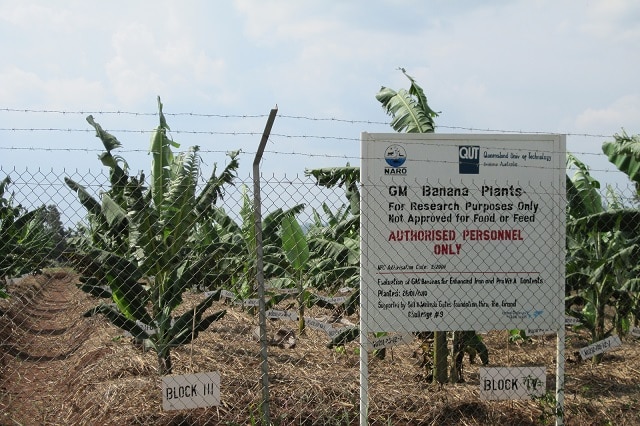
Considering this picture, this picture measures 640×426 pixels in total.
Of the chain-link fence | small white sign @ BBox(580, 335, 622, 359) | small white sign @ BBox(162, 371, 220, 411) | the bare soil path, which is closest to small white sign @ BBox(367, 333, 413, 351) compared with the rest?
the chain-link fence

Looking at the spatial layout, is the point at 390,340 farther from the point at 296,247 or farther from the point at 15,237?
the point at 15,237

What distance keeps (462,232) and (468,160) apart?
57cm

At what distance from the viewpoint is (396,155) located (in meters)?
5.32

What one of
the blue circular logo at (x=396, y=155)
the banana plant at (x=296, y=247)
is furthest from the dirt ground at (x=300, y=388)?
the blue circular logo at (x=396, y=155)

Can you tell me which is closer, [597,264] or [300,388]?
[300,388]

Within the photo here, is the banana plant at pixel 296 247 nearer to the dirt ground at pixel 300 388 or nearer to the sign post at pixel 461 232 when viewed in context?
the dirt ground at pixel 300 388

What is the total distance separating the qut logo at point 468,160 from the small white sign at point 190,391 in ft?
8.12

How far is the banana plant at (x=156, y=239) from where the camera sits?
655 cm

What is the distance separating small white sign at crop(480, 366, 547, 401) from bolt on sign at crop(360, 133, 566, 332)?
1.25 ft

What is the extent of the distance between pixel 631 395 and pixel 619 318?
2.67 m

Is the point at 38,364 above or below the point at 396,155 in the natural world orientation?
below

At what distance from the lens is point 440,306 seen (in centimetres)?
540

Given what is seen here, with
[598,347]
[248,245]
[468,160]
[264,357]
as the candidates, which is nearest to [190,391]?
[264,357]

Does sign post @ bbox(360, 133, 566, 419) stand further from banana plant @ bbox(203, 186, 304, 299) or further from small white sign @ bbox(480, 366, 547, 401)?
banana plant @ bbox(203, 186, 304, 299)
